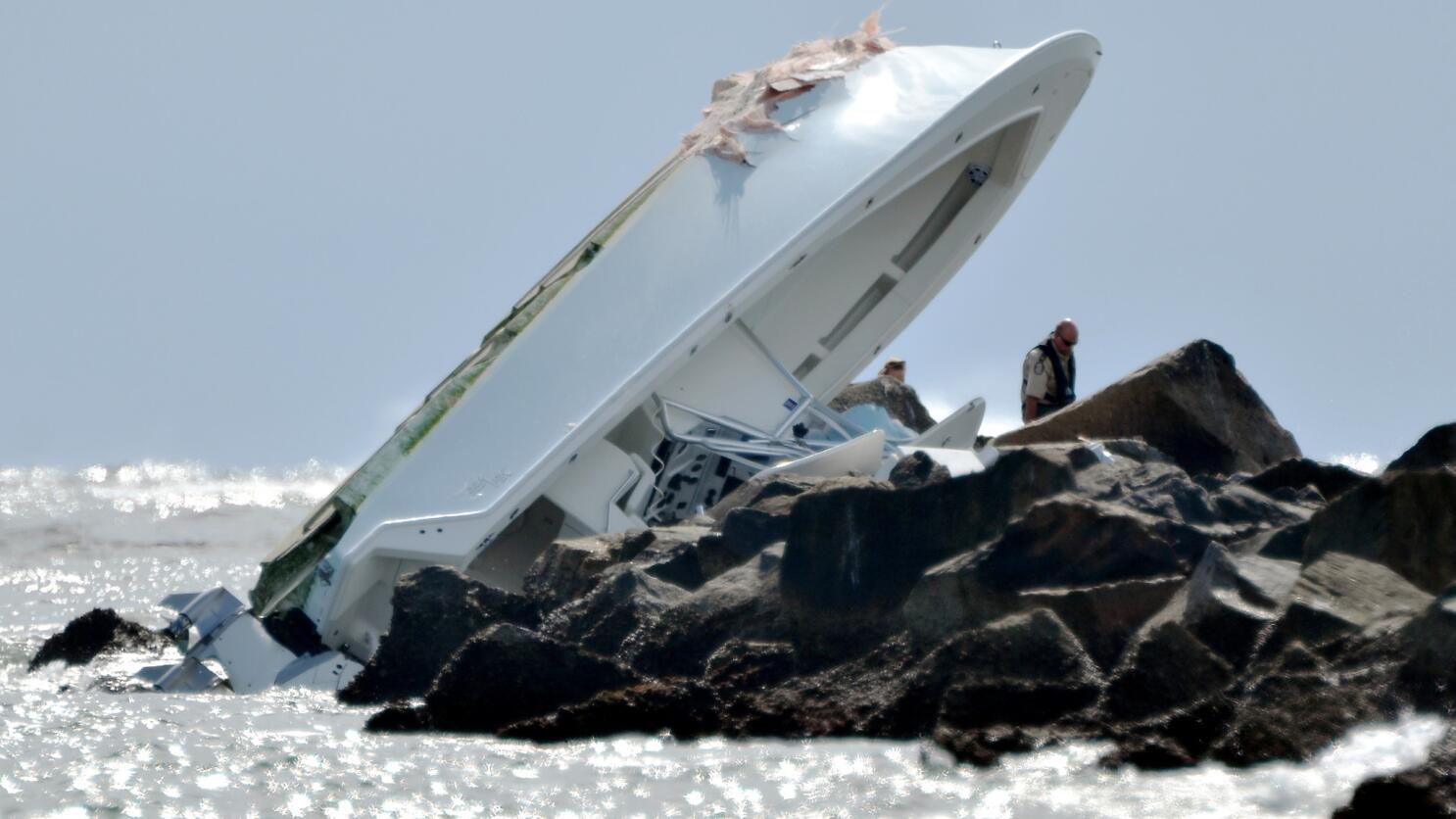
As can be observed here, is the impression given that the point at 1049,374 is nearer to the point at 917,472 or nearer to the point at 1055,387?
the point at 1055,387

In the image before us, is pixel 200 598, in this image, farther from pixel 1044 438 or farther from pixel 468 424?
pixel 1044 438

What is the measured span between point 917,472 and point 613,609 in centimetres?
158

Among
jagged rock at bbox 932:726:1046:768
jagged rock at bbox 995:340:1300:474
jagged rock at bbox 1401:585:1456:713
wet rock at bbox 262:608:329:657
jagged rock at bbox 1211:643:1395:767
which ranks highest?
jagged rock at bbox 995:340:1300:474

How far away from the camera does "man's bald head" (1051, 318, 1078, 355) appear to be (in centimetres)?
1195

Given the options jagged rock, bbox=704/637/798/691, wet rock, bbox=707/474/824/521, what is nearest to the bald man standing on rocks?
wet rock, bbox=707/474/824/521

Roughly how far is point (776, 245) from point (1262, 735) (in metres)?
5.18

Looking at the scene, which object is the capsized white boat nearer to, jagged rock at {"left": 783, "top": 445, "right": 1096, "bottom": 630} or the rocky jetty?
jagged rock at {"left": 783, "top": 445, "right": 1096, "bottom": 630}

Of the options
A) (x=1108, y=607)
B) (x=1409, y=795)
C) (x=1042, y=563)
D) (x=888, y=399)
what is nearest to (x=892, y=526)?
(x=1042, y=563)

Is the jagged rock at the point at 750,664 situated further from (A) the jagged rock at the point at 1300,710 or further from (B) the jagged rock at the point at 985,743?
(A) the jagged rock at the point at 1300,710

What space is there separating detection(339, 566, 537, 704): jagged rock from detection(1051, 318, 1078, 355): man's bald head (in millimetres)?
4792

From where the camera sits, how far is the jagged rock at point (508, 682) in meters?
7.58

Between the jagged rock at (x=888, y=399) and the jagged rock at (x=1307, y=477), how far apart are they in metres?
6.56

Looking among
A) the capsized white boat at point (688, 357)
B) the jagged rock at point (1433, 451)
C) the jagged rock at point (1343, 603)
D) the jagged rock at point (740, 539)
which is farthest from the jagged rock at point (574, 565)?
the jagged rock at point (1433, 451)

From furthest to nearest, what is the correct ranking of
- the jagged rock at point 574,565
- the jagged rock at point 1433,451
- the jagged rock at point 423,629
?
the jagged rock at point 574,565
the jagged rock at point 423,629
the jagged rock at point 1433,451
